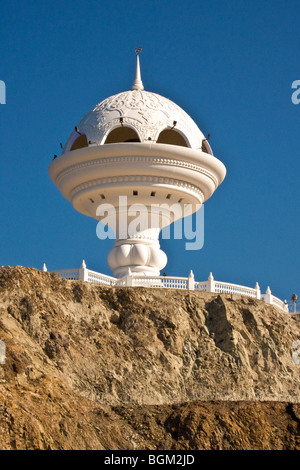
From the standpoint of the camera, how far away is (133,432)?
4619cm

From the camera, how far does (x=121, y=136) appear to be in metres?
59.7

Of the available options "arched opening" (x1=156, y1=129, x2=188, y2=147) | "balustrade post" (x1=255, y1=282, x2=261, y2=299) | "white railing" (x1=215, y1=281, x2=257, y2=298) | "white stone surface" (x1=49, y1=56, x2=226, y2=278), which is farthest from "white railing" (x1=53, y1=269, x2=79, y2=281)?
"arched opening" (x1=156, y1=129, x2=188, y2=147)

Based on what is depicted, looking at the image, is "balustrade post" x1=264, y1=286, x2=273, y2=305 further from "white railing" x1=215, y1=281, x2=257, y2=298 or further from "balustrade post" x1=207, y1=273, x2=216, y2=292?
"balustrade post" x1=207, y1=273, x2=216, y2=292

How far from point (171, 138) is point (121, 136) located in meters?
2.45

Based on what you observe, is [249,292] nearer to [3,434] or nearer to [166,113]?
[166,113]

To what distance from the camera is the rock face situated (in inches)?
1752

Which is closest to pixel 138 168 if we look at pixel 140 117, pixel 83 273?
pixel 140 117

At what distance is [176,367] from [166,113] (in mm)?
13275

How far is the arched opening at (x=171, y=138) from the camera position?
59188 millimetres

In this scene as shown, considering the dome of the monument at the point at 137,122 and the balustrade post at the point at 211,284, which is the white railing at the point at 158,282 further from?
the dome of the monument at the point at 137,122

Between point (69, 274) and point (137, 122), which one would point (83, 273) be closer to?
point (69, 274)

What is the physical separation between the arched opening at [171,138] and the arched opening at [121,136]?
49.8 inches

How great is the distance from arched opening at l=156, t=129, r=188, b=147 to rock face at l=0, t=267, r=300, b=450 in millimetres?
9932

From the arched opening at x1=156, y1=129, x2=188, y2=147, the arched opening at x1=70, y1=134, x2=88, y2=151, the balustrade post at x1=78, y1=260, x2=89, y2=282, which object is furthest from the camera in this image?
the arched opening at x1=156, y1=129, x2=188, y2=147
